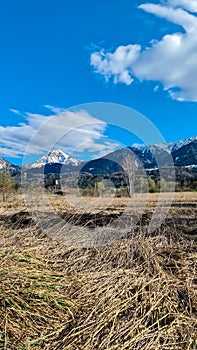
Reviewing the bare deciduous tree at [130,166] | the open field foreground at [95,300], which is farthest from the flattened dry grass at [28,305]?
the bare deciduous tree at [130,166]

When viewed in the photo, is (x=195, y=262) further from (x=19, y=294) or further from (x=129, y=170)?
(x=129, y=170)

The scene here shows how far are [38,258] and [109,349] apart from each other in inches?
51.1

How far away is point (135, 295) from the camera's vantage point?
245 cm

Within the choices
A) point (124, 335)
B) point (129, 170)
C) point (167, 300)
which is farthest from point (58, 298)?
point (129, 170)

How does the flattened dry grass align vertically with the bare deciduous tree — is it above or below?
below

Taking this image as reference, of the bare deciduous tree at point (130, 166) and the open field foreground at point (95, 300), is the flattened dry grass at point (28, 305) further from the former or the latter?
the bare deciduous tree at point (130, 166)

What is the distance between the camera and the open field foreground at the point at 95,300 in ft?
6.57

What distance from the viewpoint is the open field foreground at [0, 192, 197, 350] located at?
2.00 metres

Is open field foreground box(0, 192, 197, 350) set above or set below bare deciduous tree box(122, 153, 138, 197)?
below

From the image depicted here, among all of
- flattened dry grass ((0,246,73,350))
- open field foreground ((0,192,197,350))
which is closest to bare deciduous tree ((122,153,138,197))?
open field foreground ((0,192,197,350))

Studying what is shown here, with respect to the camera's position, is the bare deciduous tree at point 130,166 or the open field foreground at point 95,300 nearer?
the open field foreground at point 95,300

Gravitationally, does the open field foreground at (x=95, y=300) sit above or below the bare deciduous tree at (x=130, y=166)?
below

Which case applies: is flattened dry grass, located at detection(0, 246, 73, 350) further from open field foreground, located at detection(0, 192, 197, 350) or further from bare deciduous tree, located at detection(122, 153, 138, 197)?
bare deciduous tree, located at detection(122, 153, 138, 197)

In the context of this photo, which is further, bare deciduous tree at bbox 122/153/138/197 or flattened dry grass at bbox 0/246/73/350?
bare deciduous tree at bbox 122/153/138/197
